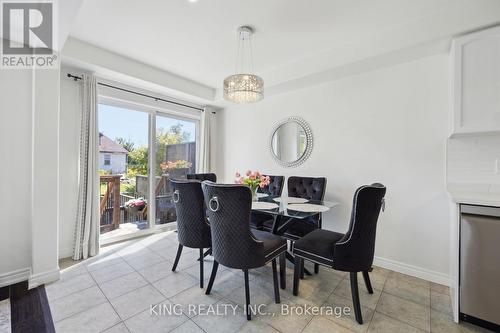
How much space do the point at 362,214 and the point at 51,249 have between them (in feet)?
9.50

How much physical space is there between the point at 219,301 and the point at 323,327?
85cm

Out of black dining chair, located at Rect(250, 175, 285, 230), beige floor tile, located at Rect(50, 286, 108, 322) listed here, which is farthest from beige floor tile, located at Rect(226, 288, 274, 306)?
beige floor tile, located at Rect(50, 286, 108, 322)

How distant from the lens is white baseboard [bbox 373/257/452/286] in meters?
2.22

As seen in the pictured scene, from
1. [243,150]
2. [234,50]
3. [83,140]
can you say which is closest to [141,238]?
[83,140]

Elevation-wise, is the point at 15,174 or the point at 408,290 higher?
the point at 15,174

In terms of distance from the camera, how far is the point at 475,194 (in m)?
1.75

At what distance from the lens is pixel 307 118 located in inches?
127

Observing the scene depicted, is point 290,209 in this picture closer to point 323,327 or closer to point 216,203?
point 216,203

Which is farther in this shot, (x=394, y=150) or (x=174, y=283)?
(x=394, y=150)

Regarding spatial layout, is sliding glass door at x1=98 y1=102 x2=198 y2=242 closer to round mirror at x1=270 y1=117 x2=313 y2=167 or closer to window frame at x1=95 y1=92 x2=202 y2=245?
window frame at x1=95 y1=92 x2=202 y2=245

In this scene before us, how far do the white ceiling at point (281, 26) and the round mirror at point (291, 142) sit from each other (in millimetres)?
725

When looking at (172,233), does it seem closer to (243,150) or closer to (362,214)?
(243,150)

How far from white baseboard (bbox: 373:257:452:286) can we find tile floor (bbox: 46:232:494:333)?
0.07 metres

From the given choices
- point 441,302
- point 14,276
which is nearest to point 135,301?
point 14,276
